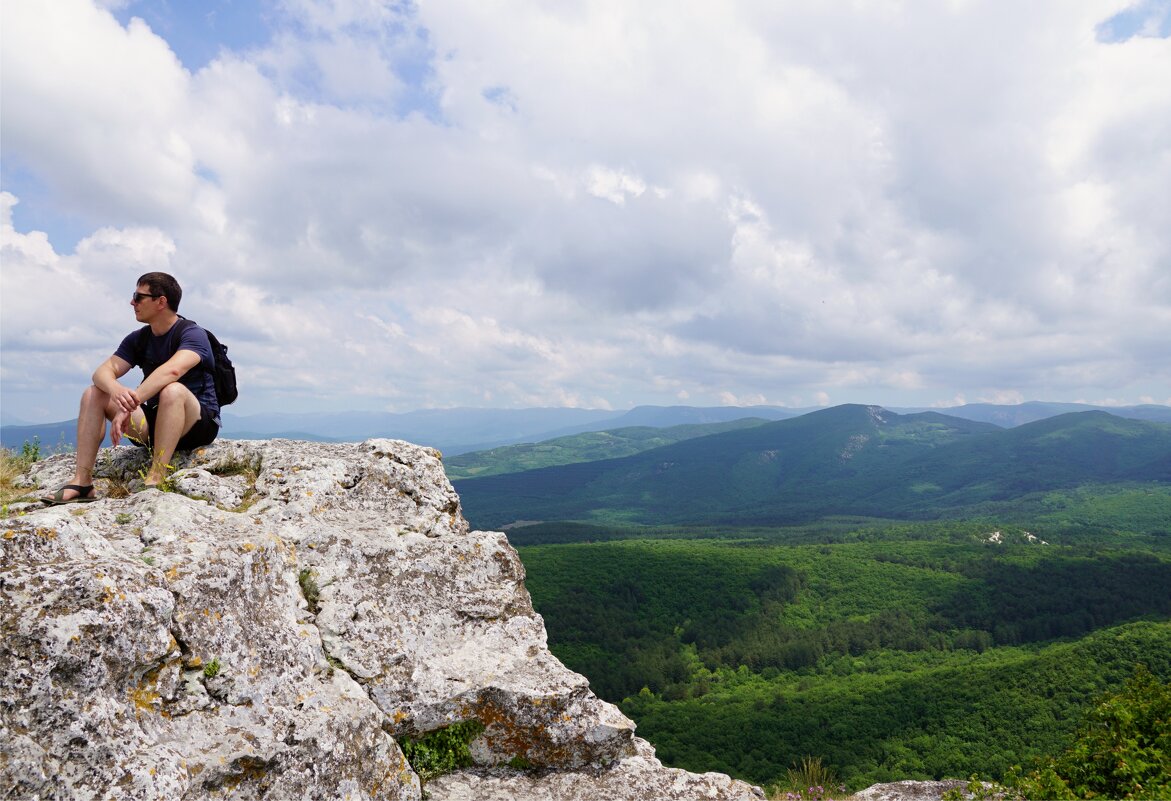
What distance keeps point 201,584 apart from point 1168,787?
1120cm

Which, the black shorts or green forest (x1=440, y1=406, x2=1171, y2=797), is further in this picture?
green forest (x1=440, y1=406, x2=1171, y2=797)

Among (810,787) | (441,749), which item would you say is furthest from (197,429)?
(810,787)

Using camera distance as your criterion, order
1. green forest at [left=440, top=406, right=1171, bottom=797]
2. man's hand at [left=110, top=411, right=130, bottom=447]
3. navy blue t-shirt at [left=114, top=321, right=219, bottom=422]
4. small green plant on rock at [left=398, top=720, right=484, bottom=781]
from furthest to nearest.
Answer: green forest at [left=440, top=406, right=1171, bottom=797] < navy blue t-shirt at [left=114, top=321, right=219, bottom=422] < man's hand at [left=110, top=411, right=130, bottom=447] < small green plant on rock at [left=398, top=720, right=484, bottom=781]

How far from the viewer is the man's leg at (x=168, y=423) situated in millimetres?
8680

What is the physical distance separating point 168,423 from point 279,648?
14.6 ft

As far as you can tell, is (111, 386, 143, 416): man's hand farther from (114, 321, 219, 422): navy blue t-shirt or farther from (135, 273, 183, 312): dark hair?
(135, 273, 183, 312): dark hair

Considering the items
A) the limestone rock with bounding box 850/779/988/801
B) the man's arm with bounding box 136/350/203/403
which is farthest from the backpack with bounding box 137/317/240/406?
the limestone rock with bounding box 850/779/988/801

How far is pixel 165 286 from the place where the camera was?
30.1ft

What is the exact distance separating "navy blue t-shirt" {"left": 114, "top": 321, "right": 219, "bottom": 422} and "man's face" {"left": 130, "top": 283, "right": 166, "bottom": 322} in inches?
15.1

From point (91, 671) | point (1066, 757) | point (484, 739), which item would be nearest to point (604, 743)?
point (484, 739)

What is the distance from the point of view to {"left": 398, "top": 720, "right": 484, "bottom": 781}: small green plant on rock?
7.27 m

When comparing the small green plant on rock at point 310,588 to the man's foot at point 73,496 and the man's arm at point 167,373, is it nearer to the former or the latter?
the man's foot at point 73,496

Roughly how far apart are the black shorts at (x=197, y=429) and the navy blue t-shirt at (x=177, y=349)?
13 cm

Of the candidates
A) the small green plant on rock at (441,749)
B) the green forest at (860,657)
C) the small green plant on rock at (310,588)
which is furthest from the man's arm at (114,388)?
the green forest at (860,657)
